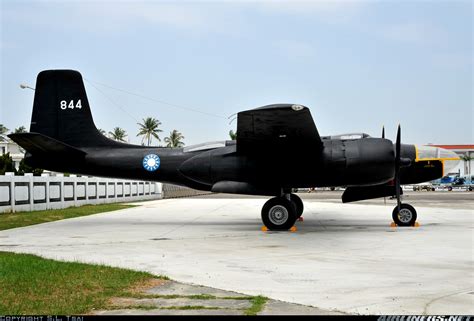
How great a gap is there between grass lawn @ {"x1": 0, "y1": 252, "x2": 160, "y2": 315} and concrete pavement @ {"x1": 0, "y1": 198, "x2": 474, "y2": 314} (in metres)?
0.82

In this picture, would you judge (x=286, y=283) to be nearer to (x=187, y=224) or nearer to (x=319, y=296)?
(x=319, y=296)

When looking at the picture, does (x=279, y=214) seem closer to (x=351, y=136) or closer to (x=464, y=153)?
(x=351, y=136)

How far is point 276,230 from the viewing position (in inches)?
654

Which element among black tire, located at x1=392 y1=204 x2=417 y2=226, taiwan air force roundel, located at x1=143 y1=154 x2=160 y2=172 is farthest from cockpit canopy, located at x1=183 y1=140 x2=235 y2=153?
black tire, located at x1=392 y1=204 x2=417 y2=226

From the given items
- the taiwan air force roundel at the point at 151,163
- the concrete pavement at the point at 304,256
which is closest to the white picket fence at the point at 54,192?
the concrete pavement at the point at 304,256

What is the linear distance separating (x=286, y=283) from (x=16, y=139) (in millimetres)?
12259

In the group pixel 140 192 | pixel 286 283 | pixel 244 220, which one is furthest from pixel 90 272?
pixel 140 192

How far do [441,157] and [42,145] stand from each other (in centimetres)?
1319

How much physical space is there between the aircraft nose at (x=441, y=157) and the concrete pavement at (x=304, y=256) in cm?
206

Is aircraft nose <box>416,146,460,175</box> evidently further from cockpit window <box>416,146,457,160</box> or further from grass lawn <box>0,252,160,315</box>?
grass lawn <box>0,252,160,315</box>

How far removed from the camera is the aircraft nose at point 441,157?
17.7 m

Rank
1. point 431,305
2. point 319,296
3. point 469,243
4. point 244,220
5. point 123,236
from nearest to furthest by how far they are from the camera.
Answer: point 431,305
point 319,296
point 469,243
point 123,236
point 244,220

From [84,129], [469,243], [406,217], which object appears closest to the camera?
[469,243]

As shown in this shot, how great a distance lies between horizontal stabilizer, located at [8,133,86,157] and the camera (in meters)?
17.3
